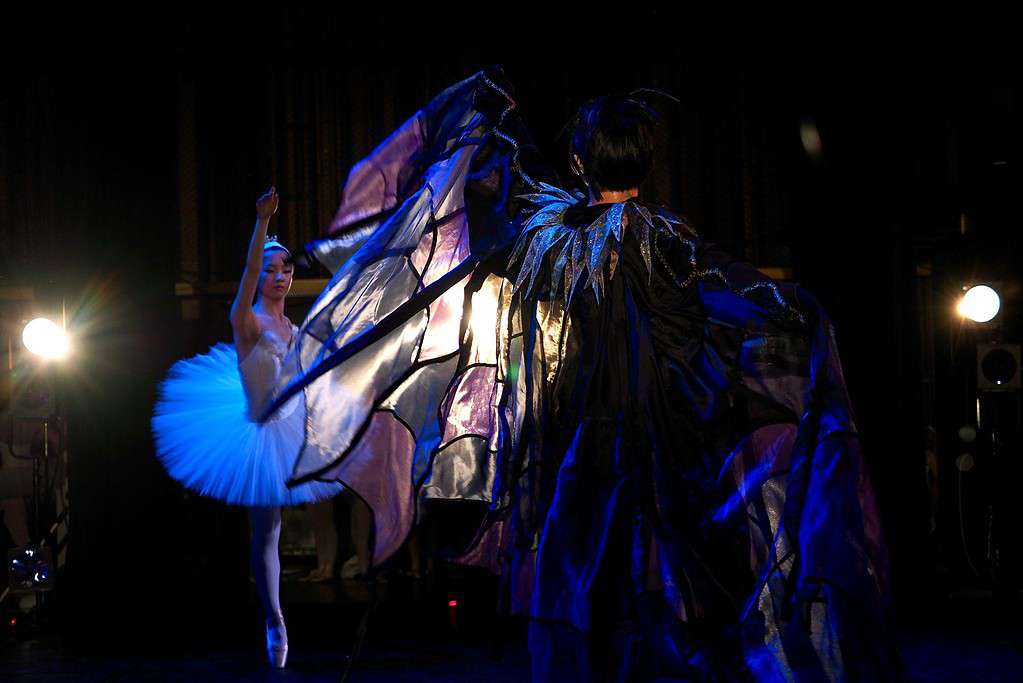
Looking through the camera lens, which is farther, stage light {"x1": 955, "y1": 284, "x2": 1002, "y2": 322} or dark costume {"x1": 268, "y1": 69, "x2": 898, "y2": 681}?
stage light {"x1": 955, "y1": 284, "x2": 1002, "y2": 322}

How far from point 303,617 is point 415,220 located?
276 cm

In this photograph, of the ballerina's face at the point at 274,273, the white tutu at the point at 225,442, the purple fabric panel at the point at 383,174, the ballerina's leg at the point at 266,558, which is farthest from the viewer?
the ballerina's face at the point at 274,273

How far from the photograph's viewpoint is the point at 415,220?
10.4ft

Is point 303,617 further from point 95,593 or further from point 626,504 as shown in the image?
point 626,504

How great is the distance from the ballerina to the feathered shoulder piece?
1.35 meters

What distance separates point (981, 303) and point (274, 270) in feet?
11.7

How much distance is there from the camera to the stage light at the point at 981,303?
570cm

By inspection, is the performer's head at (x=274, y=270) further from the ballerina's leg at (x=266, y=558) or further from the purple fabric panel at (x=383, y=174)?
the purple fabric panel at (x=383, y=174)

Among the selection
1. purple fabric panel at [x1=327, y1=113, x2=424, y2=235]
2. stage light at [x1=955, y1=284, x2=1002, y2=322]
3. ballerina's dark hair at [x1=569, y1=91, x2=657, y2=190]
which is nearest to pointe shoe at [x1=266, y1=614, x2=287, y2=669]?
purple fabric panel at [x1=327, y1=113, x2=424, y2=235]

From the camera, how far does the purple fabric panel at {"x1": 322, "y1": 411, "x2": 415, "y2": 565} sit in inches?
118

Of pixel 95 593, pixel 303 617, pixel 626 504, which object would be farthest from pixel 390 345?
pixel 95 593

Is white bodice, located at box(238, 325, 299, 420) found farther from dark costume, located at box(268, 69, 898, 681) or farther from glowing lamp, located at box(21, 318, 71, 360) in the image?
glowing lamp, located at box(21, 318, 71, 360)

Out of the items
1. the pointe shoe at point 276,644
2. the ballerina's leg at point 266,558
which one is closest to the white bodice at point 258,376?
the ballerina's leg at point 266,558

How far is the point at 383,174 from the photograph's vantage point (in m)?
3.39
